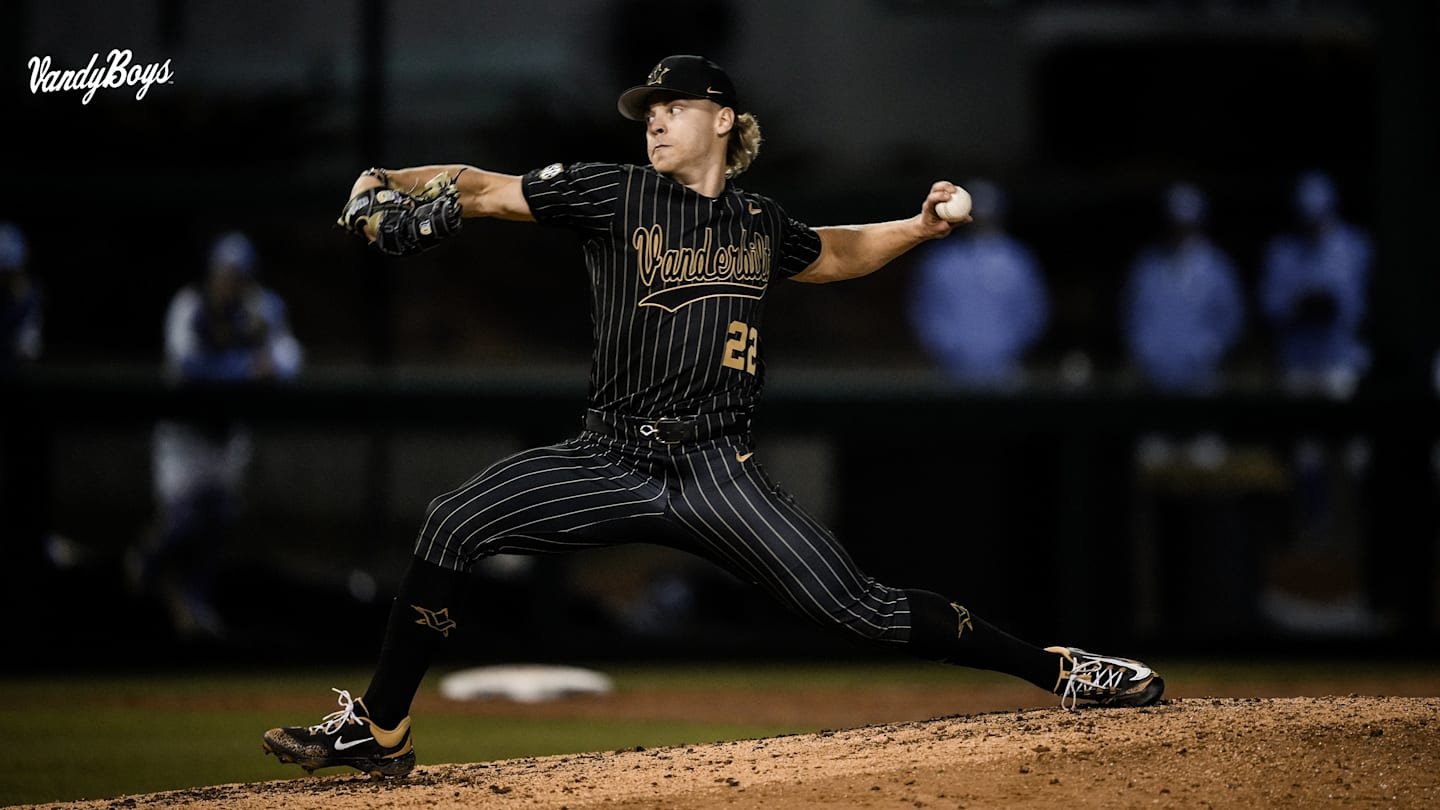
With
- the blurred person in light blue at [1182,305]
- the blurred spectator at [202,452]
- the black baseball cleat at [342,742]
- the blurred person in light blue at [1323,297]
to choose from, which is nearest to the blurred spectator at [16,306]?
the blurred spectator at [202,452]

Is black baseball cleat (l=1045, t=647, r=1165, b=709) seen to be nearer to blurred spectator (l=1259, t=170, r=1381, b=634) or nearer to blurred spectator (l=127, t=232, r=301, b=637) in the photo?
blurred spectator (l=1259, t=170, r=1381, b=634)

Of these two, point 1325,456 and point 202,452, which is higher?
point 202,452

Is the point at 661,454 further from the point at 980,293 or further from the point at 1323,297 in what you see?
the point at 1323,297

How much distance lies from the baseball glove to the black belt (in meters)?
0.56

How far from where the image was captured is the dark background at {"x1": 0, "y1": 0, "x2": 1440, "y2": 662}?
8.39 meters

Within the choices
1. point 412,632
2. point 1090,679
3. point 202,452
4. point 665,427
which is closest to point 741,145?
point 665,427

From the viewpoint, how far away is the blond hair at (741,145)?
440 centimetres

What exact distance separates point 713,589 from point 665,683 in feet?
3.33

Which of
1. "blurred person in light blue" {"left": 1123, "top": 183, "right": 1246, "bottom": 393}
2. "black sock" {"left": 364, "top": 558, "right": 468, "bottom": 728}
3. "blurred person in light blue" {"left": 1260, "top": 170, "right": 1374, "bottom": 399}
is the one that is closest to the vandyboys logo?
"blurred person in light blue" {"left": 1123, "top": 183, "right": 1246, "bottom": 393}

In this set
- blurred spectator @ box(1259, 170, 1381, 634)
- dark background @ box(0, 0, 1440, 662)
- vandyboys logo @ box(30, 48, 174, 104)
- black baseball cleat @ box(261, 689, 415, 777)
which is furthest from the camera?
vandyboys logo @ box(30, 48, 174, 104)

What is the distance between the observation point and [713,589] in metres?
8.91

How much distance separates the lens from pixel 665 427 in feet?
13.4

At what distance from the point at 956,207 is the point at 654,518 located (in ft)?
3.28

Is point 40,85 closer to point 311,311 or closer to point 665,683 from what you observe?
point 665,683
